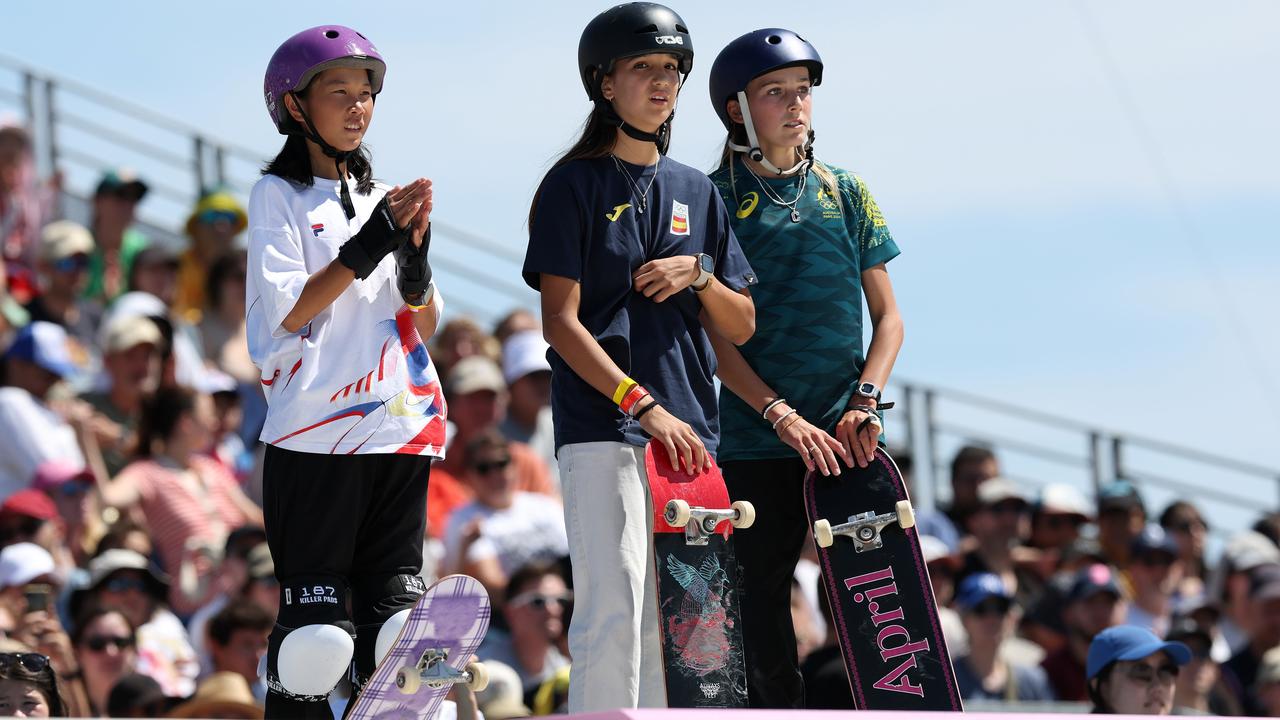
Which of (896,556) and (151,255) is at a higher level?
(151,255)

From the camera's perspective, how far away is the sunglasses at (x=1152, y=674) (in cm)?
690

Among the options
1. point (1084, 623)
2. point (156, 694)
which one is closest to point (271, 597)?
point (156, 694)

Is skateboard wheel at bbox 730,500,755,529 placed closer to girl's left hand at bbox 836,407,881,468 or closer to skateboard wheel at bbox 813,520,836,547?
skateboard wheel at bbox 813,520,836,547

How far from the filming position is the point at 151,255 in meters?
10.4

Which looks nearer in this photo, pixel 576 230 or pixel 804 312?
pixel 576 230

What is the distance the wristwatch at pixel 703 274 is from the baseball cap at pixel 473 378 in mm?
4653

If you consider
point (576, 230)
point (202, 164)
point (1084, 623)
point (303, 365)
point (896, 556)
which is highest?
point (202, 164)

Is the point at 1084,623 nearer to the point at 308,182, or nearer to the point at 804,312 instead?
the point at 804,312

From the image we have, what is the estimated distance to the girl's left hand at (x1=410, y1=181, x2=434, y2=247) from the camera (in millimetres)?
4711

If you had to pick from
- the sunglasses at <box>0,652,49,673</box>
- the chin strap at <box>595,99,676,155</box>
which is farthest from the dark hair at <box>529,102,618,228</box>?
the sunglasses at <box>0,652,49,673</box>

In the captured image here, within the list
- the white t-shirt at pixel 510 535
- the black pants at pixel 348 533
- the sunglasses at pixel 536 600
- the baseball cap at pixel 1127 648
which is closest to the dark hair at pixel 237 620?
the sunglasses at pixel 536 600

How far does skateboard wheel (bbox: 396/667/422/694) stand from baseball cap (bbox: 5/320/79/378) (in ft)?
15.6

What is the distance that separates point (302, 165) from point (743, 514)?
1.50 metres

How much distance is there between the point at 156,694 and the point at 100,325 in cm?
408
